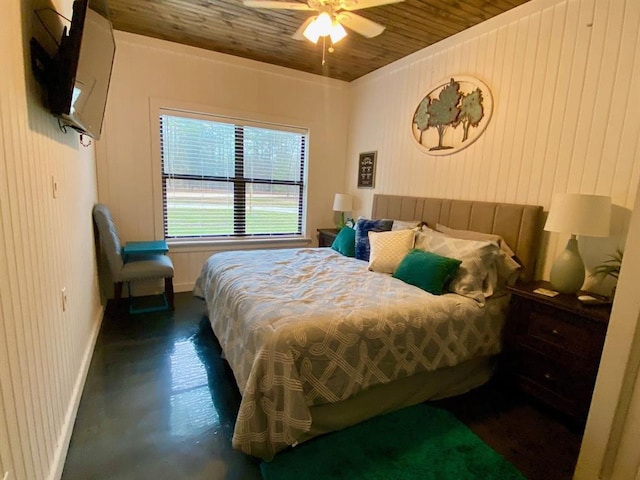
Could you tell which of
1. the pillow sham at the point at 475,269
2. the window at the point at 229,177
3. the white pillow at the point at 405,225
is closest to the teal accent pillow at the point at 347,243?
the white pillow at the point at 405,225

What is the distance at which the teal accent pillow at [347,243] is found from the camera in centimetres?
333

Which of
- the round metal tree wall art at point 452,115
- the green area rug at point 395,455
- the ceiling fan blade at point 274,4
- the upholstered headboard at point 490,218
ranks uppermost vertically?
the ceiling fan blade at point 274,4

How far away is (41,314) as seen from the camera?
136 centimetres

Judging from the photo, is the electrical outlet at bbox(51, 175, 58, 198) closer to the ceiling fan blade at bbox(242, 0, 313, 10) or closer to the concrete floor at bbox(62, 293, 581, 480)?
the concrete floor at bbox(62, 293, 581, 480)

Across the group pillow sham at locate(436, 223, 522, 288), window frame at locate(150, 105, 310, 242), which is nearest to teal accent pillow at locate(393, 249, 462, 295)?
pillow sham at locate(436, 223, 522, 288)

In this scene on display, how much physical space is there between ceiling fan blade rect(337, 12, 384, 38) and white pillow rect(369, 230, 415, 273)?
5.08 ft

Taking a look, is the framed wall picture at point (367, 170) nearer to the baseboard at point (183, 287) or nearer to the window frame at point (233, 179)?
the window frame at point (233, 179)

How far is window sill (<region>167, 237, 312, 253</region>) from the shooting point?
3.87 metres

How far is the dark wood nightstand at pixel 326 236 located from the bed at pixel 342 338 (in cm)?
145

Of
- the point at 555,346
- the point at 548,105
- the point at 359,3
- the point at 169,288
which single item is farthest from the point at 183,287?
the point at 548,105

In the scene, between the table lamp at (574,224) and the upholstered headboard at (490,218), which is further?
the upholstered headboard at (490,218)

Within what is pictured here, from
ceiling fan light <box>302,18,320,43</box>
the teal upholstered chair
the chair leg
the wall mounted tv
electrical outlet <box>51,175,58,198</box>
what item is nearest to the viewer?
the wall mounted tv

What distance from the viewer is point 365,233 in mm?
3240

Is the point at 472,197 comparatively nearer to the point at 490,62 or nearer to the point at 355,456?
the point at 490,62
